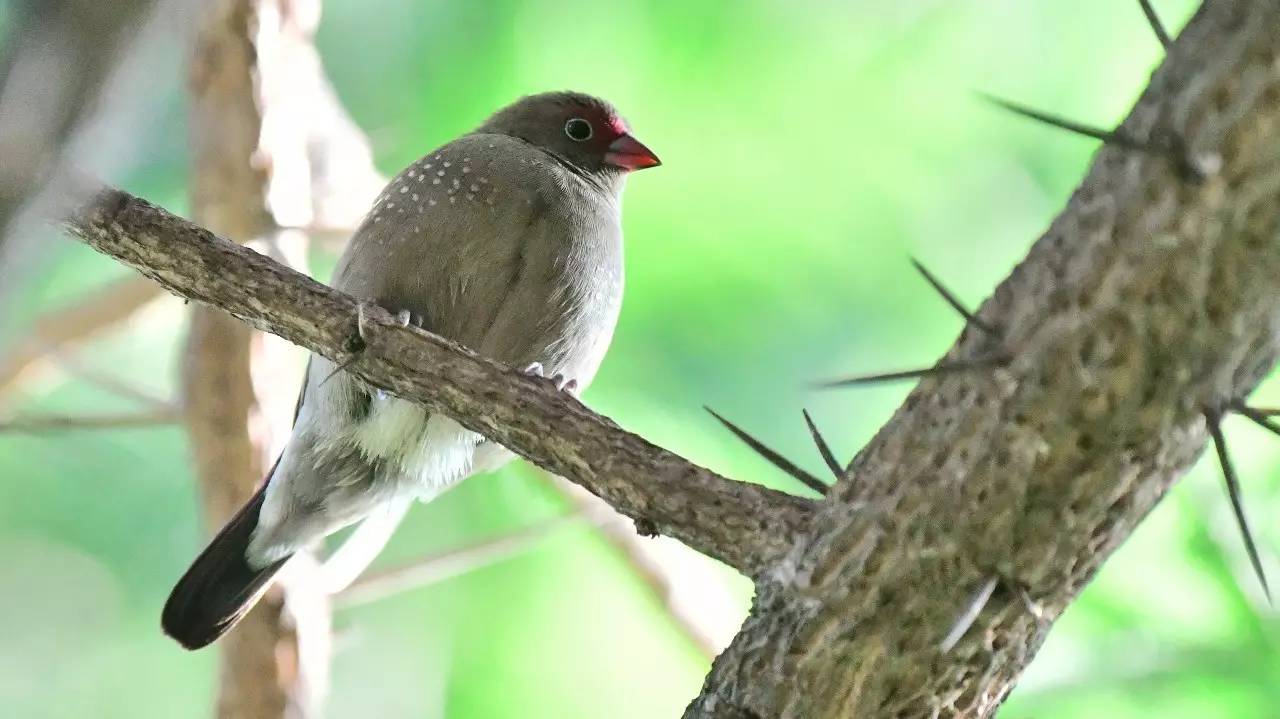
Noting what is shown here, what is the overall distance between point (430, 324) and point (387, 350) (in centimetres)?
71

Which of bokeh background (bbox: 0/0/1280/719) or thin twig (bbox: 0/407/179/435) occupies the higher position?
bokeh background (bbox: 0/0/1280/719)

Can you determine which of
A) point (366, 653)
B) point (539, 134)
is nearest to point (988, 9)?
point (539, 134)

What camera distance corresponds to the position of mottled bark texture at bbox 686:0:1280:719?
1.50 metres

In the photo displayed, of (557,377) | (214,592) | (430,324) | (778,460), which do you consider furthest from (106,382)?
(778,460)

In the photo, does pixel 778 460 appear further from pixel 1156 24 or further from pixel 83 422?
pixel 83 422

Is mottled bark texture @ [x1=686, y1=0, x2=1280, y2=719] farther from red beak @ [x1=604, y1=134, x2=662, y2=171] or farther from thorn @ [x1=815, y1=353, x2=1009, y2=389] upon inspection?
red beak @ [x1=604, y1=134, x2=662, y2=171]

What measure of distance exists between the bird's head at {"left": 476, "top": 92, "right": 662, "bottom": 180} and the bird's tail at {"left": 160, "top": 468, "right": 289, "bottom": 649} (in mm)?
1305

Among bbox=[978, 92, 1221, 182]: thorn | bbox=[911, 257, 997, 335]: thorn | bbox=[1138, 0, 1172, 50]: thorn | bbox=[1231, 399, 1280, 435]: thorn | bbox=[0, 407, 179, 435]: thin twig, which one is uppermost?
bbox=[1138, 0, 1172, 50]: thorn

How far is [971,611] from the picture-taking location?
1656 mm

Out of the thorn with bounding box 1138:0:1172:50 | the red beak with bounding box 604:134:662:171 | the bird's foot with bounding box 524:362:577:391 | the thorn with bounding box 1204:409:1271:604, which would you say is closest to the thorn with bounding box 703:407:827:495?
the thorn with bounding box 1204:409:1271:604

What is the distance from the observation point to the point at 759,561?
1.86 meters

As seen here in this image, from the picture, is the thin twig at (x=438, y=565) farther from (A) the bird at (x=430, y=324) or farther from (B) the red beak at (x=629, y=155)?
(B) the red beak at (x=629, y=155)

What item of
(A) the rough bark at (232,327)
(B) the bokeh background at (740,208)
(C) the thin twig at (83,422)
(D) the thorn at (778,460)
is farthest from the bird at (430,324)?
(B) the bokeh background at (740,208)

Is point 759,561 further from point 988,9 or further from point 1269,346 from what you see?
point 988,9
